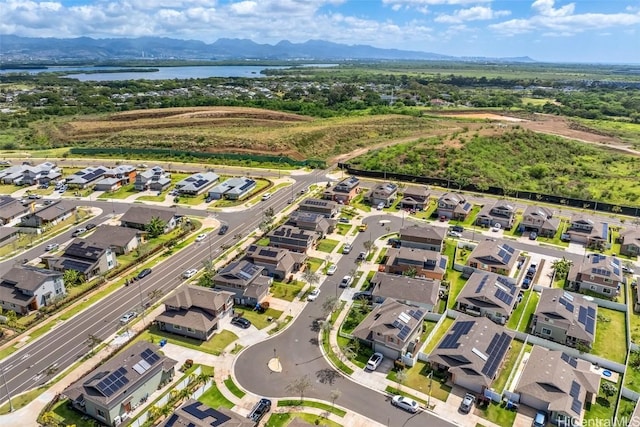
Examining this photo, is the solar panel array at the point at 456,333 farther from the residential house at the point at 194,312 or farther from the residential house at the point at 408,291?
the residential house at the point at 194,312

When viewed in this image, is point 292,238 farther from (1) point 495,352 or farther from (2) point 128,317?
(1) point 495,352

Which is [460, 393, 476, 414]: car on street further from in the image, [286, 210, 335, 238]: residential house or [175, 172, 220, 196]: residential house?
[175, 172, 220, 196]: residential house

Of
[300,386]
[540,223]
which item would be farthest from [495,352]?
[540,223]

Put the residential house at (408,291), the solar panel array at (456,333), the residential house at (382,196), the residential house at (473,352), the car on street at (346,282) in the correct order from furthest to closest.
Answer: the residential house at (382,196) < the car on street at (346,282) < the residential house at (408,291) < the solar panel array at (456,333) < the residential house at (473,352)

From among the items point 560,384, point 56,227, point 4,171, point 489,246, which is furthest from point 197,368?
point 4,171

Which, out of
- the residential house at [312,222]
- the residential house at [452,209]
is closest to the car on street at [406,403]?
the residential house at [312,222]

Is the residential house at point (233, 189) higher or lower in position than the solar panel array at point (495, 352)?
higher

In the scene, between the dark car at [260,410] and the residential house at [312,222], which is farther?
the residential house at [312,222]

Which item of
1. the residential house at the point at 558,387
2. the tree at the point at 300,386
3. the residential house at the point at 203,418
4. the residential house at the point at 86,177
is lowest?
the tree at the point at 300,386
